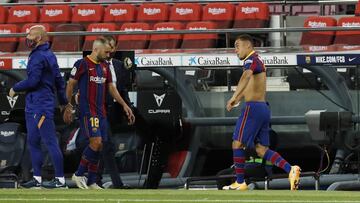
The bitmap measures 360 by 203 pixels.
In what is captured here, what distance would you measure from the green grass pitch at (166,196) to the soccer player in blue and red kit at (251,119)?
122 cm

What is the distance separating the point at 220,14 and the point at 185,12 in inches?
25.1

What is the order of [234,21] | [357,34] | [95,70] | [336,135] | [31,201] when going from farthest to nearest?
[234,21] → [357,34] → [336,135] → [95,70] → [31,201]

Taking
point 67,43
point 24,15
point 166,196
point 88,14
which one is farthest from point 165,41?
point 166,196

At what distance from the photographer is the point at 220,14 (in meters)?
17.9

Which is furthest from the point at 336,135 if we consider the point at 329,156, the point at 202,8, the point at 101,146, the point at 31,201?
the point at 202,8

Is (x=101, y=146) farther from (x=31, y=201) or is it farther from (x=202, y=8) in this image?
(x=202, y=8)

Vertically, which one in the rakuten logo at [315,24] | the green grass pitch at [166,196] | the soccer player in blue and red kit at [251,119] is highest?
the rakuten logo at [315,24]

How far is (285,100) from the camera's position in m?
12.9

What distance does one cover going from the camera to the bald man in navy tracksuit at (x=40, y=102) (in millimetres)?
11227

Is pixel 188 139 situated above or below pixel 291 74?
below

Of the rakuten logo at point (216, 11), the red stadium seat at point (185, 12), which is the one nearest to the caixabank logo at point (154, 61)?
the red stadium seat at point (185, 12)

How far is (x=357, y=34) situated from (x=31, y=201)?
253 inches

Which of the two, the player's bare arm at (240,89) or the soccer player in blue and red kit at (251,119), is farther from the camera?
the soccer player in blue and red kit at (251,119)

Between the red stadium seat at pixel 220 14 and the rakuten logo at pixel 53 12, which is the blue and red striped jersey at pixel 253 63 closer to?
the red stadium seat at pixel 220 14
